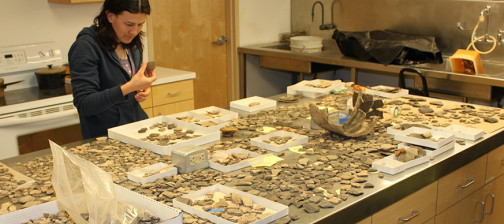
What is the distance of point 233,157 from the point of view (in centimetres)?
211

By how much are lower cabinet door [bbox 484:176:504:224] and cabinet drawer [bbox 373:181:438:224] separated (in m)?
0.53

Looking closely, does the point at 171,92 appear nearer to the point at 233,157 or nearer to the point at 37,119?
the point at 37,119

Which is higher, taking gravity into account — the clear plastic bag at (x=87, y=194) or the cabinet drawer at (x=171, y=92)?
the clear plastic bag at (x=87, y=194)

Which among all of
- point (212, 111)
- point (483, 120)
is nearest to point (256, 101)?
point (212, 111)

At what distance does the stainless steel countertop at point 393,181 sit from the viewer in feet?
5.53

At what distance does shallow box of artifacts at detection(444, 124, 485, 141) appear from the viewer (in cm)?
233

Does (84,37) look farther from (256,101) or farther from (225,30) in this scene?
(225,30)

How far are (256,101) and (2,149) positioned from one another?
60.0 inches

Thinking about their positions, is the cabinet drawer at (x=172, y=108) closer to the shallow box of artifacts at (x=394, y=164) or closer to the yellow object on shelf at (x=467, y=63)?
the yellow object on shelf at (x=467, y=63)

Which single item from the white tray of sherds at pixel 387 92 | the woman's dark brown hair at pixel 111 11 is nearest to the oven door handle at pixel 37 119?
the woman's dark brown hair at pixel 111 11

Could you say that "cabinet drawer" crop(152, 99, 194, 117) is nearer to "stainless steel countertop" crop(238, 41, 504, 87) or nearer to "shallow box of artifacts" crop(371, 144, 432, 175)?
"stainless steel countertop" crop(238, 41, 504, 87)

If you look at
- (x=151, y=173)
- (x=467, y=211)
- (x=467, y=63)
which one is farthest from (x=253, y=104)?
(x=467, y=63)

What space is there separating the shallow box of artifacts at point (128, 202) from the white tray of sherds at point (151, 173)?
0.68 feet

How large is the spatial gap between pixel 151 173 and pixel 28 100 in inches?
68.5
